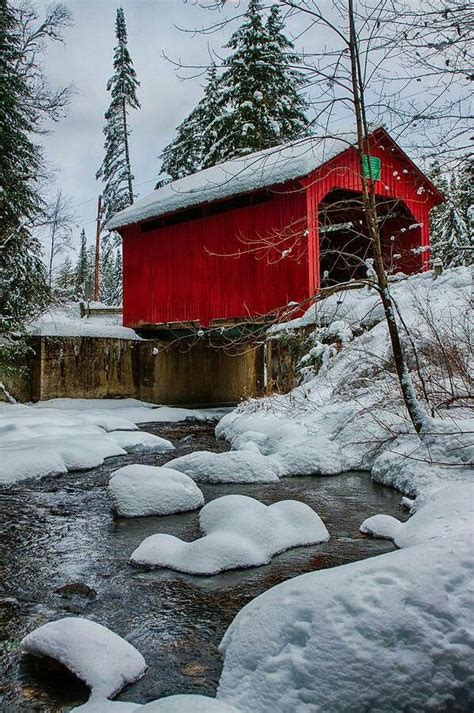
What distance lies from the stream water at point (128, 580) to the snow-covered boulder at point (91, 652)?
0.05m

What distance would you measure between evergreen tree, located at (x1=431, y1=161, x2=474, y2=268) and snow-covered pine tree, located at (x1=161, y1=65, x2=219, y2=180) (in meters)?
9.08

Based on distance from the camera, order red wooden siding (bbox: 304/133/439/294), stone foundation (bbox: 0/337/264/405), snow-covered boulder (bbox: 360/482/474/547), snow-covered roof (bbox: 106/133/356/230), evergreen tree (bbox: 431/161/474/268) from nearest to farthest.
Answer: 1. snow-covered boulder (bbox: 360/482/474/547)
2. evergreen tree (bbox: 431/161/474/268)
3. snow-covered roof (bbox: 106/133/356/230)
4. red wooden siding (bbox: 304/133/439/294)
5. stone foundation (bbox: 0/337/264/405)

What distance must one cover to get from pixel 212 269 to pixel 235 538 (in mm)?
10481

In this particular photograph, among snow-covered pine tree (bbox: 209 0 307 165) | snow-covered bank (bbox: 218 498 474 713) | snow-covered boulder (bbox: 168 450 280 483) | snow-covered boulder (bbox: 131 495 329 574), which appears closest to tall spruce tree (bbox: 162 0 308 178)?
snow-covered pine tree (bbox: 209 0 307 165)

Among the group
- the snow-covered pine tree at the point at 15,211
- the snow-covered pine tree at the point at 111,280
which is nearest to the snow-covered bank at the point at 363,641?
the snow-covered pine tree at the point at 15,211

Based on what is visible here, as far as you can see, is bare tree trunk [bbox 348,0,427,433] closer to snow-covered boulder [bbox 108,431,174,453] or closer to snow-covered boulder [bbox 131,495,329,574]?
A: snow-covered boulder [bbox 131,495,329,574]

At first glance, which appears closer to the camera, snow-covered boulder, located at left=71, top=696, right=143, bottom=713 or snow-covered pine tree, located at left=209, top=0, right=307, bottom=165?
snow-covered boulder, located at left=71, top=696, right=143, bottom=713

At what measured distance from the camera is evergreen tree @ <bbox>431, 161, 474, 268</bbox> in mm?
5492

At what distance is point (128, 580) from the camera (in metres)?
3.25

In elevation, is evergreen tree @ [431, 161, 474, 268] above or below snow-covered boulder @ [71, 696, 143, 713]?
above

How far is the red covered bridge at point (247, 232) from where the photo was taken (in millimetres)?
12008

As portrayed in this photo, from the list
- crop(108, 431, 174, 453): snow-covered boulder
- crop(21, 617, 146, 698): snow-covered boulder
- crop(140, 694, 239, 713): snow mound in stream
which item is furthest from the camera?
crop(108, 431, 174, 453): snow-covered boulder

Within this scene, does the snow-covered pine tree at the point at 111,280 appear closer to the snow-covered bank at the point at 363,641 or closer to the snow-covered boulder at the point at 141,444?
the snow-covered boulder at the point at 141,444

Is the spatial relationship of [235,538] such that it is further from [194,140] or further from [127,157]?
[127,157]
